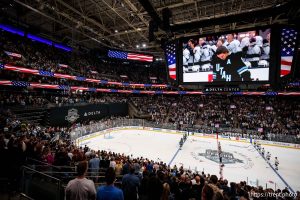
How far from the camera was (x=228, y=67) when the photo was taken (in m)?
6.22

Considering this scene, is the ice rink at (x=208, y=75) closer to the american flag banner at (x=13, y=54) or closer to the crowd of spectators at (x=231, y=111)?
the crowd of spectators at (x=231, y=111)

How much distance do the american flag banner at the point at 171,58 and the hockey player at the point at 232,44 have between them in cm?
201

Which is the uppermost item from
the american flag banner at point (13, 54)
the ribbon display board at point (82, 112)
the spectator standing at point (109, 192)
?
the american flag banner at point (13, 54)

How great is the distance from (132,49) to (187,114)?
50.1 feet

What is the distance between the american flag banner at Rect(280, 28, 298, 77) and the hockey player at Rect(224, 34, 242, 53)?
1.22 m

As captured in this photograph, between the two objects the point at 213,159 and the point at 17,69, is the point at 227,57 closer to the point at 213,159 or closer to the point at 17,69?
the point at 213,159

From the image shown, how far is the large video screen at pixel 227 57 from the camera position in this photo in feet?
18.6

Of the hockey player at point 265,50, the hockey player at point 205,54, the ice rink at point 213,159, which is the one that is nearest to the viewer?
the hockey player at point 265,50

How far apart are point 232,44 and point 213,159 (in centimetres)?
1060

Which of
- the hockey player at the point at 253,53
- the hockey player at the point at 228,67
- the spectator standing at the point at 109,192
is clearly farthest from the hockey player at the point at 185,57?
the spectator standing at the point at 109,192

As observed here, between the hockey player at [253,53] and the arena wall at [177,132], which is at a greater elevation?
the hockey player at [253,53]

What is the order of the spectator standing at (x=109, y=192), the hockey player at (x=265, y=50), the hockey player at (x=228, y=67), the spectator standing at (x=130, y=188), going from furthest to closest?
the hockey player at (x=228, y=67)
the hockey player at (x=265, y=50)
the spectator standing at (x=130, y=188)
the spectator standing at (x=109, y=192)

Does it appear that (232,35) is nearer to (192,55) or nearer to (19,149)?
(192,55)

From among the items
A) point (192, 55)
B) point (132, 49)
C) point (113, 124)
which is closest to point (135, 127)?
point (113, 124)
